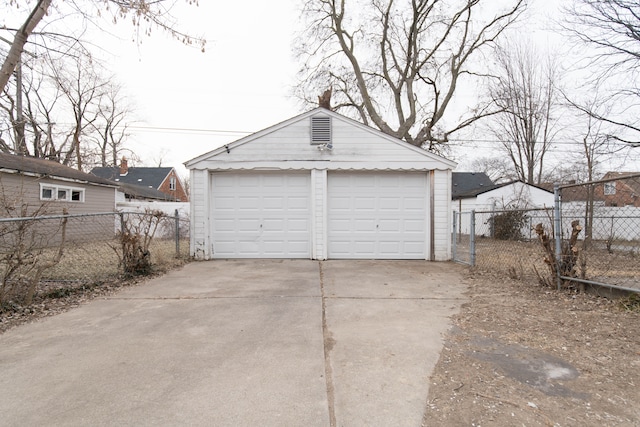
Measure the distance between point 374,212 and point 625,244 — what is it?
591 cm

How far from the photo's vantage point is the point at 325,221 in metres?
8.80

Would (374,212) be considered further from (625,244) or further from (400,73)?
(400,73)

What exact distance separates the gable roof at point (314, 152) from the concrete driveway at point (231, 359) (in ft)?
13.6

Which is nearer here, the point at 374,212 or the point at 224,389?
the point at 224,389

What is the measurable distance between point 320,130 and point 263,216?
2740 millimetres

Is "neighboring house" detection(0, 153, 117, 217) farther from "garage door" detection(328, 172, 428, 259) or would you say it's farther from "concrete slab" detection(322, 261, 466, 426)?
"concrete slab" detection(322, 261, 466, 426)

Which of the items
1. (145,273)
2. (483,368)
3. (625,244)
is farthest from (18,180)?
(625,244)

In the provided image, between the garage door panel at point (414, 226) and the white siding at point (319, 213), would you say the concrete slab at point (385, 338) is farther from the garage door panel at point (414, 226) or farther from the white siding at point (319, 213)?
the garage door panel at point (414, 226)

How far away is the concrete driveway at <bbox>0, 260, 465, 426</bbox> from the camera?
7.25 feet

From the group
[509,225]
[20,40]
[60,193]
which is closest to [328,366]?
[20,40]

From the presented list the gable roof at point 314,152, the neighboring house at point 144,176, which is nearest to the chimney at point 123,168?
the neighboring house at point 144,176

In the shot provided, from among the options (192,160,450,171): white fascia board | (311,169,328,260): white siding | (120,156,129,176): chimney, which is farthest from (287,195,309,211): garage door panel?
(120,156,129,176): chimney

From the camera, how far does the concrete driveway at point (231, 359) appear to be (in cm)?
221

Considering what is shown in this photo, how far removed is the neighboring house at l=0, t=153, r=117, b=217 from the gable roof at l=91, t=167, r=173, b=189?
53.8 feet
